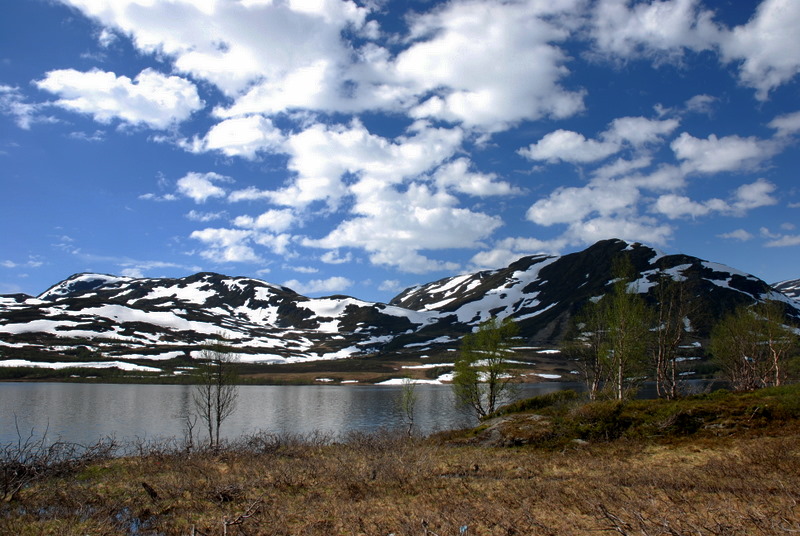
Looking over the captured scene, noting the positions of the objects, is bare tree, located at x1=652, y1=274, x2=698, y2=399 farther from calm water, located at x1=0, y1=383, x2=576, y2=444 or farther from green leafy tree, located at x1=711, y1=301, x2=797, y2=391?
calm water, located at x1=0, y1=383, x2=576, y2=444

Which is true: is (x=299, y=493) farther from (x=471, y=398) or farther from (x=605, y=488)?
(x=471, y=398)

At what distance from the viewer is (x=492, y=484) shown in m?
14.2

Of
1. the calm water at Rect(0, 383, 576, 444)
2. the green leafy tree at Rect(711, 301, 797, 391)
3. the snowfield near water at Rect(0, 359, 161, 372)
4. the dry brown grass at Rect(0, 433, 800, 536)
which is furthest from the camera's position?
the snowfield near water at Rect(0, 359, 161, 372)

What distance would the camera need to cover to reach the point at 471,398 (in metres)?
44.5

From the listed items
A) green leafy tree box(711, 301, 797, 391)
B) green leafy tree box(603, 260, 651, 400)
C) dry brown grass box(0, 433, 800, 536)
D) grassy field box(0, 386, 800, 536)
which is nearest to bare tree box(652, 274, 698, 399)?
green leafy tree box(603, 260, 651, 400)

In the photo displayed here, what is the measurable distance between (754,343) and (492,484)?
50688mm

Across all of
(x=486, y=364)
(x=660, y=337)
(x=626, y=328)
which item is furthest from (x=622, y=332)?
(x=486, y=364)

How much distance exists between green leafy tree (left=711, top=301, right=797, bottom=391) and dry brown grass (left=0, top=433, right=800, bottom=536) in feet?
116

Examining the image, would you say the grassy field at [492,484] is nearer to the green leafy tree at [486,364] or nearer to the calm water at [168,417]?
the green leafy tree at [486,364]

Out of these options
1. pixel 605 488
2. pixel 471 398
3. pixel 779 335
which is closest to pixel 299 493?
pixel 605 488

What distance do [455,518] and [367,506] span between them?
2721 millimetres

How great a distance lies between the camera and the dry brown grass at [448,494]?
985 cm

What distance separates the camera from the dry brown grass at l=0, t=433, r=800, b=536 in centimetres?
985

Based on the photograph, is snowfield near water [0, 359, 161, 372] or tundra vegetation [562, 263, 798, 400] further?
snowfield near water [0, 359, 161, 372]
